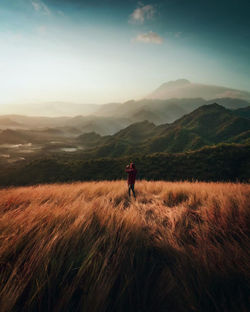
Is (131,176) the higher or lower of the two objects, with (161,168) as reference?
higher

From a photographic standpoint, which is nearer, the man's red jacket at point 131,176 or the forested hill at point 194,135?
the man's red jacket at point 131,176

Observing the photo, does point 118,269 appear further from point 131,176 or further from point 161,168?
point 161,168

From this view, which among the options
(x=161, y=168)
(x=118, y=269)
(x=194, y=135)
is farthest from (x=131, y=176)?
(x=194, y=135)

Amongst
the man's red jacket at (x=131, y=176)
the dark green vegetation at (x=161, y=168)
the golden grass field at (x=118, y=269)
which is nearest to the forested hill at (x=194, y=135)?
the dark green vegetation at (x=161, y=168)

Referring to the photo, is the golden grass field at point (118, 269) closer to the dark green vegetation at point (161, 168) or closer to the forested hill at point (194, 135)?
the dark green vegetation at point (161, 168)

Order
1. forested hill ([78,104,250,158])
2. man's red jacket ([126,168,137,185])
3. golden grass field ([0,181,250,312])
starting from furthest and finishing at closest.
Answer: forested hill ([78,104,250,158])
man's red jacket ([126,168,137,185])
golden grass field ([0,181,250,312])

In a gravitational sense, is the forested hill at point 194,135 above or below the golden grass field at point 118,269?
below

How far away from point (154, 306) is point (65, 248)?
34.6 inches

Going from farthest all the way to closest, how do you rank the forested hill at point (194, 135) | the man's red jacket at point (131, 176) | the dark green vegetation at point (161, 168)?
1. the forested hill at point (194, 135)
2. the dark green vegetation at point (161, 168)
3. the man's red jacket at point (131, 176)

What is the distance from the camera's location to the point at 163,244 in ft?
5.95

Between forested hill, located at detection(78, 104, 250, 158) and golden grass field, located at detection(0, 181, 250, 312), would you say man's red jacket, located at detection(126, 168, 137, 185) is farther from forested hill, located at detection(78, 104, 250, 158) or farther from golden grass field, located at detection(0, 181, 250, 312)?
forested hill, located at detection(78, 104, 250, 158)

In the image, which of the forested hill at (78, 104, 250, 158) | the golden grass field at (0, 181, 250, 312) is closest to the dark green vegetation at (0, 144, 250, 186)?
the golden grass field at (0, 181, 250, 312)

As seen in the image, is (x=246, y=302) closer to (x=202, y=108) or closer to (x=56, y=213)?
(x=56, y=213)

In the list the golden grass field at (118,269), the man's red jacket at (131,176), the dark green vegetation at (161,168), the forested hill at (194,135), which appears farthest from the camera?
the forested hill at (194,135)
